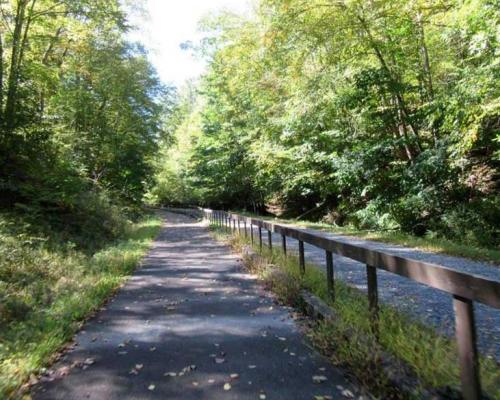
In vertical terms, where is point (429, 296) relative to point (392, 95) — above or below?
below

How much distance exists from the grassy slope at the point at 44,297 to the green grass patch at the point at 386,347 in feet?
9.08

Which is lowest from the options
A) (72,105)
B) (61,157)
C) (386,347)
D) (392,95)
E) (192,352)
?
(192,352)

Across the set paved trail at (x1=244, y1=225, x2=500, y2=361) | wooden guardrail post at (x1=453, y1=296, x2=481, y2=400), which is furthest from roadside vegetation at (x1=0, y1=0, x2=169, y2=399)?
paved trail at (x1=244, y1=225, x2=500, y2=361)

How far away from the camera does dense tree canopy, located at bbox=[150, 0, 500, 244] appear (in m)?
11.8

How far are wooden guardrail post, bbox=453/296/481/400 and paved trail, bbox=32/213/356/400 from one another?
103 centimetres

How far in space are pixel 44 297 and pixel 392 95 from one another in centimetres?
1401

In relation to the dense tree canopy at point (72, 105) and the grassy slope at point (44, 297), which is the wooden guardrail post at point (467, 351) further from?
the dense tree canopy at point (72, 105)

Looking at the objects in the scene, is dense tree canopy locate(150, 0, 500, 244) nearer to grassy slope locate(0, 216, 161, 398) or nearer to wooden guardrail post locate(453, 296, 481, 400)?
wooden guardrail post locate(453, 296, 481, 400)

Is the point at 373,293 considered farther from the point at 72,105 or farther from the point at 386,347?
the point at 72,105

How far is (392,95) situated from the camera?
16.7 meters

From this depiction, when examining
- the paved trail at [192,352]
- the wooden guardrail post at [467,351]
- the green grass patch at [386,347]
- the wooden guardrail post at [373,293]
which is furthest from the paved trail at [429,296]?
the paved trail at [192,352]

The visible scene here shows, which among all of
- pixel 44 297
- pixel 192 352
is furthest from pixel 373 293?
pixel 44 297

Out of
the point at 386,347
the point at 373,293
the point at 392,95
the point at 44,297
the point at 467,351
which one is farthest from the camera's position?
the point at 392,95

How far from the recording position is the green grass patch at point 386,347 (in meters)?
3.19
